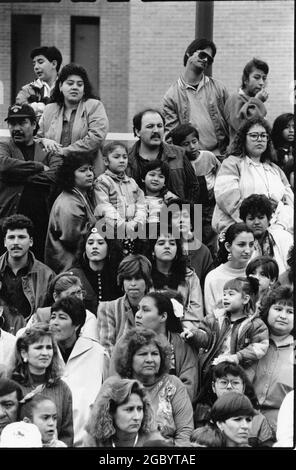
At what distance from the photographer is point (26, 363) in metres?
7.75

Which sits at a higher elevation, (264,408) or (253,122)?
(253,122)

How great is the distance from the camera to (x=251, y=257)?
823 centimetres

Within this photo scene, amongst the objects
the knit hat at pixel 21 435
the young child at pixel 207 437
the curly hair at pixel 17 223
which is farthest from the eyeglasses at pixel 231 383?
the curly hair at pixel 17 223

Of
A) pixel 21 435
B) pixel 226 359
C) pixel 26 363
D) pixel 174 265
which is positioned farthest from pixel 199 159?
pixel 21 435

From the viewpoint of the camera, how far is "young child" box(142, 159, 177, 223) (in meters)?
8.46

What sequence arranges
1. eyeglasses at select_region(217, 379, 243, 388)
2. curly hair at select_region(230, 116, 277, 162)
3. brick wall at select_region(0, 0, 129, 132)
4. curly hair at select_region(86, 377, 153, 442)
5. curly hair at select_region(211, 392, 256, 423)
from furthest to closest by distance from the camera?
brick wall at select_region(0, 0, 129, 132) → curly hair at select_region(230, 116, 277, 162) → eyeglasses at select_region(217, 379, 243, 388) → curly hair at select_region(211, 392, 256, 423) → curly hair at select_region(86, 377, 153, 442)

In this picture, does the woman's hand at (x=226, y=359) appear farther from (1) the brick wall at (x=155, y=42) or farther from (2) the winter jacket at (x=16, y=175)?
(1) the brick wall at (x=155, y=42)

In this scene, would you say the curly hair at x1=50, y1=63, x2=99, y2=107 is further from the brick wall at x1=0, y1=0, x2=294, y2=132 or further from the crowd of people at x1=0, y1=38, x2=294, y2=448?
the brick wall at x1=0, y1=0, x2=294, y2=132

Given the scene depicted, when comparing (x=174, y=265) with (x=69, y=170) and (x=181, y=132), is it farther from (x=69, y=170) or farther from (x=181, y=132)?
(x=181, y=132)

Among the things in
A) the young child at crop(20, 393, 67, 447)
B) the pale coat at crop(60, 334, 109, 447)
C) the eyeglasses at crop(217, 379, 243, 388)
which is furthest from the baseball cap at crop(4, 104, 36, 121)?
the eyeglasses at crop(217, 379, 243, 388)

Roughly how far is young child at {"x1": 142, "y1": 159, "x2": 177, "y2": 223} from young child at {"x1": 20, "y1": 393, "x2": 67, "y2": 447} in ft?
4.84

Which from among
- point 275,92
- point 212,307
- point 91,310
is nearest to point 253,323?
point 212,307
